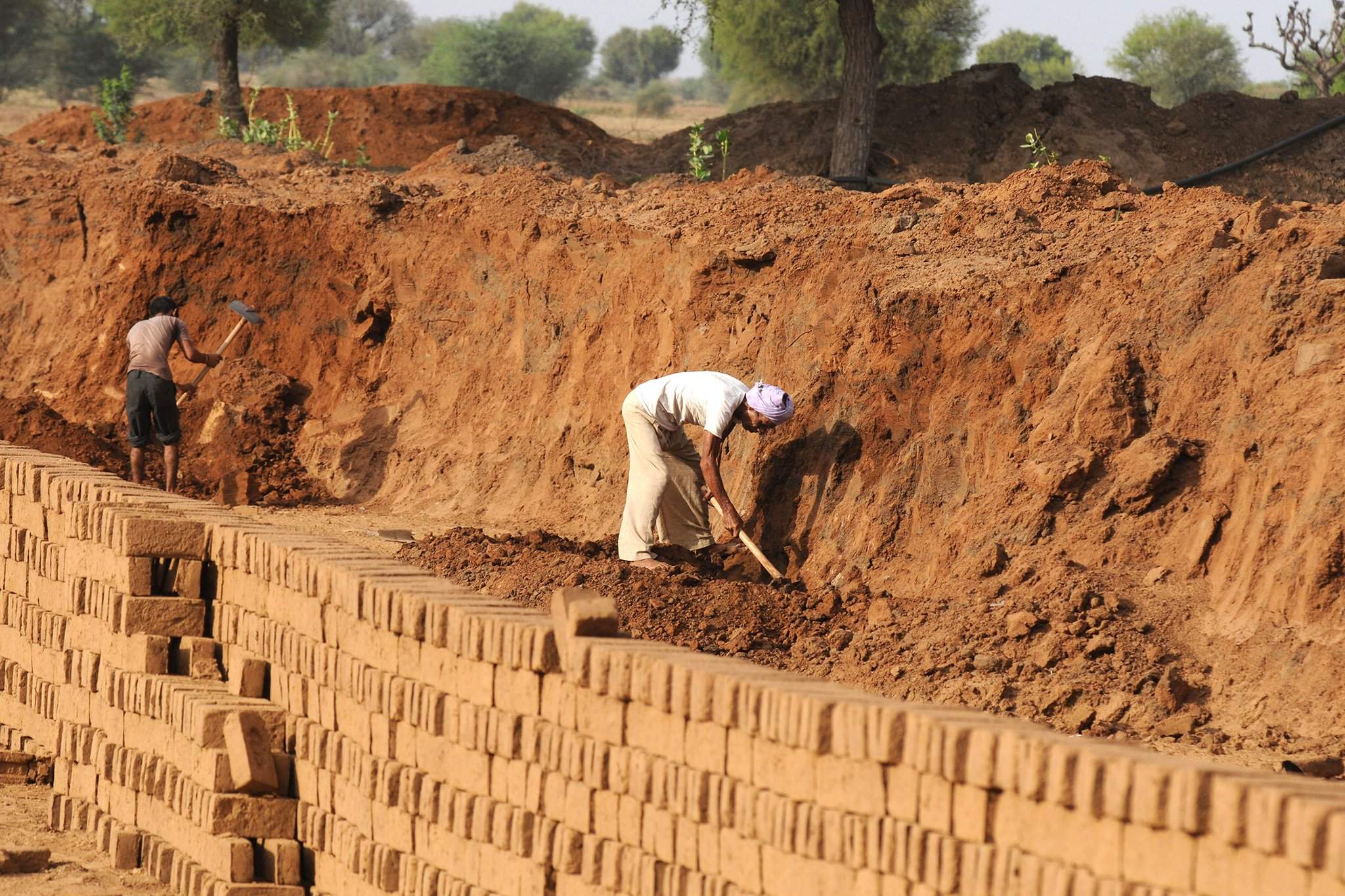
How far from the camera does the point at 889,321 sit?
393 inches

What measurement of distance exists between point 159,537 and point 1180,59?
46.2m

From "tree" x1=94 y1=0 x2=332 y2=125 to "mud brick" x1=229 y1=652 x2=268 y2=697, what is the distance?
1879cm

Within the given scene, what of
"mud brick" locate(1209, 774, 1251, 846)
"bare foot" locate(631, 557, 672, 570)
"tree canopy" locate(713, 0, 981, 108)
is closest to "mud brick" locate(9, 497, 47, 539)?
"bare foot" locate(631, 557, 672, 570)

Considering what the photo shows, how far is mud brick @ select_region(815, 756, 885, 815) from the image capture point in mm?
4223

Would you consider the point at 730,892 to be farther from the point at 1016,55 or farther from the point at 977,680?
the point at 1016,55

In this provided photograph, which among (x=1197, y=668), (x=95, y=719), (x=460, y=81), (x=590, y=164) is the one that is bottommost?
(x=95, y=719)

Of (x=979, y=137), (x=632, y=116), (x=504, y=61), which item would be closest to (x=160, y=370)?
(x=979, y=137)

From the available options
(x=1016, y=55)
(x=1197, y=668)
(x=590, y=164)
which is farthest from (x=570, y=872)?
(x=1016, y=55)

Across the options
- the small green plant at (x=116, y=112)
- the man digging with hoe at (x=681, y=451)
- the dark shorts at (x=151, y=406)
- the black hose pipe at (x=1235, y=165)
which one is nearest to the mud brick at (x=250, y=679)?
the man digging with hoe at (x=681, y=451)

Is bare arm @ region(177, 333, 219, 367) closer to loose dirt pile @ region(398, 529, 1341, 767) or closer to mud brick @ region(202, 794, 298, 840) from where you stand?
loose dirt pile @ region(398, 529, 1341, 767)

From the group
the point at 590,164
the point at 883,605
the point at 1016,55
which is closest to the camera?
the point at 883,605

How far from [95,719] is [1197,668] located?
461cm

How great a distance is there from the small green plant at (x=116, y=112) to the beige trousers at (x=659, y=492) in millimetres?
14765

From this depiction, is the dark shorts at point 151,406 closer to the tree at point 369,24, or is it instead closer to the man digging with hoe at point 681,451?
the man digging with hoe at point 681,451
